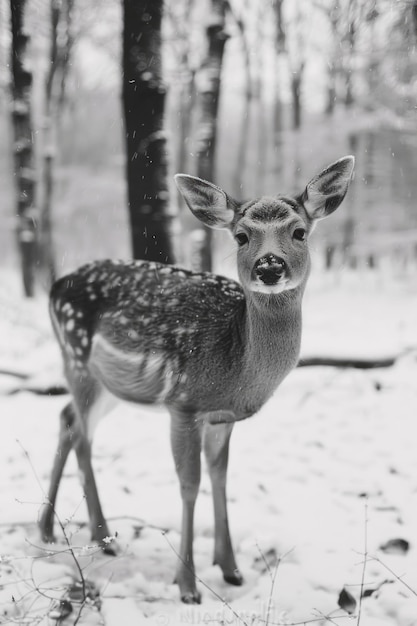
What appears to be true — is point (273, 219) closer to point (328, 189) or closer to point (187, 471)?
point (328, 189)

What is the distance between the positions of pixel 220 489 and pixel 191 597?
0.58 metres

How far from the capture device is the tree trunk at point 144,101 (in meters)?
4.93

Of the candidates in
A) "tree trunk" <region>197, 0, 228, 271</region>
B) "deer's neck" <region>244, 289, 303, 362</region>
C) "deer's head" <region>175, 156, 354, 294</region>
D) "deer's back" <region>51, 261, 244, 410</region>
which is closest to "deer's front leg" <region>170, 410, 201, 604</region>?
"deer's back" <region>51, 261, 244, 410</region>

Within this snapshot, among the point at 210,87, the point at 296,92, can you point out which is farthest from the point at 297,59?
the point at 210,87

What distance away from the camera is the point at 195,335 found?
10.00ft

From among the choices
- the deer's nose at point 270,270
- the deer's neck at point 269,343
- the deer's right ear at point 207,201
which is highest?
the deer's right ear at point 207,201

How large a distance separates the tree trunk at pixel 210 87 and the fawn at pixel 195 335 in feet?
14.2

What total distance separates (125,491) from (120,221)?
15.7 metres

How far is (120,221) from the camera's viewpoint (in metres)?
18.9

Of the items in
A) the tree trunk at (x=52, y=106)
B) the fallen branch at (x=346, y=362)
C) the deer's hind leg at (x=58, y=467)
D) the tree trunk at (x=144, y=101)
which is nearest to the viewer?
the deer's hind leg at (x=58, y=467)

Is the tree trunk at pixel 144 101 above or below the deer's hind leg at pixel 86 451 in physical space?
above

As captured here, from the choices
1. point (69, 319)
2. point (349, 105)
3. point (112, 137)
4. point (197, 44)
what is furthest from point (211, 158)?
point (112, 137)

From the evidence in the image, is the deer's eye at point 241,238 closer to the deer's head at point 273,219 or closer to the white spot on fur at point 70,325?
the deer's head at point 273,219

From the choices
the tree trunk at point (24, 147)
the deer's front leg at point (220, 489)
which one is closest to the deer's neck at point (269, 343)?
the deer's front leg at point (220, 489)
